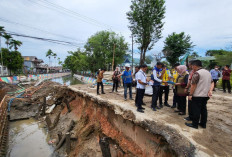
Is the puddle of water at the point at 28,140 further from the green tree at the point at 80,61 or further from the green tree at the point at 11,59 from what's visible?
the green tree at the point at 11,59

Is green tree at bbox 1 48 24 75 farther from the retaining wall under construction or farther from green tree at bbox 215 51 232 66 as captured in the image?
green tree at bbox 215 51 232 66

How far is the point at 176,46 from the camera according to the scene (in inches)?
963

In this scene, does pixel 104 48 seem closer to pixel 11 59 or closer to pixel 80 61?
pixel 80 61

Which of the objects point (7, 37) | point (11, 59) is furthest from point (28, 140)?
point (7, 37)

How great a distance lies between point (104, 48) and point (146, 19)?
1163 centimetres

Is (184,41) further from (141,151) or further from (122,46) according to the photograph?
(141,151)

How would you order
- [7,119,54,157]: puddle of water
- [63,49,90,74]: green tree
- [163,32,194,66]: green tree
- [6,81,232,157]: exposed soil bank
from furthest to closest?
[63,49,90,74]: green tree
[163,32,194,66]: green tree
[7,119,54,157]: puddle of water
[6,81,232,157]: exposed soil bank

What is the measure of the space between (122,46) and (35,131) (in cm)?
2437

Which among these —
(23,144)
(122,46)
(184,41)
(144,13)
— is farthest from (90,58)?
(23,144)

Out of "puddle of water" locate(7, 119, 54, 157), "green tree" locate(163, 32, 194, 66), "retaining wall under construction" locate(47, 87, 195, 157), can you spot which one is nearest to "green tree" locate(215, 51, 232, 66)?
"green tree" locate(163, 32, 194, 66)

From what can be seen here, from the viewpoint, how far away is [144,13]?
1828 centimetres

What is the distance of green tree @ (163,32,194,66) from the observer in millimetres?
24094

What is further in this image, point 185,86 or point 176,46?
point 176,46

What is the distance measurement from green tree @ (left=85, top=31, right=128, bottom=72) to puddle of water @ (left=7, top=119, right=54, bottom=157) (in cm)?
1998
